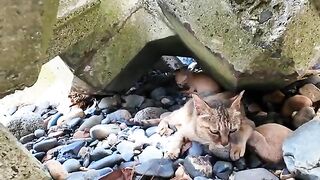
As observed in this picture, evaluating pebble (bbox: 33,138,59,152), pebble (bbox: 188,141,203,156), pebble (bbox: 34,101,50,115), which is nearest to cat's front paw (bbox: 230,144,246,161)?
pebble (bbox: 188,141,203,156)

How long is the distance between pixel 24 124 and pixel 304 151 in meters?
0.97

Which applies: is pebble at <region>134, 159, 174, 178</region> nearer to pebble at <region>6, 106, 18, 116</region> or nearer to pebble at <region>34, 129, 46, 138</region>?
pebble at <region>34, 129, 46, 138</region>

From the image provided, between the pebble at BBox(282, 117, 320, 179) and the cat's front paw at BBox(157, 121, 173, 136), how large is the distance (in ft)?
1.29

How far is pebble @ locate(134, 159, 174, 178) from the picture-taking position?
1717 mm

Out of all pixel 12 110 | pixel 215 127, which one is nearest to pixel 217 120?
pixel 215 127

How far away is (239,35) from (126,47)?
18.7 inches

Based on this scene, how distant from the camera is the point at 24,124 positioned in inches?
84.9

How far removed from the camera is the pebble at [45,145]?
6.47ft

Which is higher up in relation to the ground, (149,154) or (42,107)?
(42,107)

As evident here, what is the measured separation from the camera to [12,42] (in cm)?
115

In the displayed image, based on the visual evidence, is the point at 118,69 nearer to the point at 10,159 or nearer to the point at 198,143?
the point at 198,143

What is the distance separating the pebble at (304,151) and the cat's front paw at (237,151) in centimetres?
13

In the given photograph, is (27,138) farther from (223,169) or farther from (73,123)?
(223,169)

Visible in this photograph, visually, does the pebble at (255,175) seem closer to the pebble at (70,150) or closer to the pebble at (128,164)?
the pebble at (128,164)
